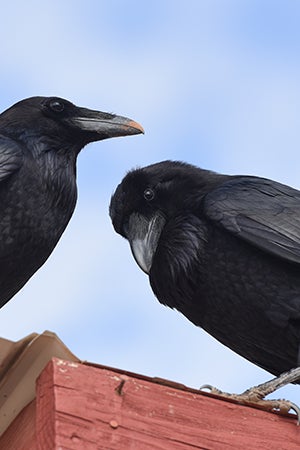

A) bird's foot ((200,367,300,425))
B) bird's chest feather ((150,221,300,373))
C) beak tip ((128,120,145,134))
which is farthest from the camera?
beak tip ((128,120,145,134))

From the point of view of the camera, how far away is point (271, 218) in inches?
206

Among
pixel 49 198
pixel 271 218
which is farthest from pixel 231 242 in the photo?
pixel 49 198

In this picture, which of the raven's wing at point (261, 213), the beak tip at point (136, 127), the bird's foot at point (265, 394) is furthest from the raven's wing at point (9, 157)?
the bird's foot at point (265, 394)

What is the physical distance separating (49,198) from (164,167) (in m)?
0.80

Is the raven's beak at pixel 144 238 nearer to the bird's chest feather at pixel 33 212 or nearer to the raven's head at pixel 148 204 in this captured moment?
the raven's head at pixel 148 204

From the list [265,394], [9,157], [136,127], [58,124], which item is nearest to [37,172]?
[9,157]

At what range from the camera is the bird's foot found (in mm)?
3566

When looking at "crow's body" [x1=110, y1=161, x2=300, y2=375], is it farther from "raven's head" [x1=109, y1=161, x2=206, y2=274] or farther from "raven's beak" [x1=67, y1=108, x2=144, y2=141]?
"raven's beak" [x1=67, y1=108, x2=144, y2=141]

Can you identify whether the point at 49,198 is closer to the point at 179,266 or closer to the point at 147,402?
the point at 179,266

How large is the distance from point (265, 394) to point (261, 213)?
1174 mm

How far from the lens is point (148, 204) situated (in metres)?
5.56

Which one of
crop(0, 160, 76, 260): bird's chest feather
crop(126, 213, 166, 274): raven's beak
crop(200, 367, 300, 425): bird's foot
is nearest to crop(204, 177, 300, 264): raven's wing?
crop(126, 213, 166, 274): raven's beak

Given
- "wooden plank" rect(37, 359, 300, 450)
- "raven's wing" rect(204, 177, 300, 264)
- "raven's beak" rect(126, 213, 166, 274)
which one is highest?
"raven's wing" rect(204, 177, 300, 264)

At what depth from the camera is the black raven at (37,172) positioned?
5102 millimetres
